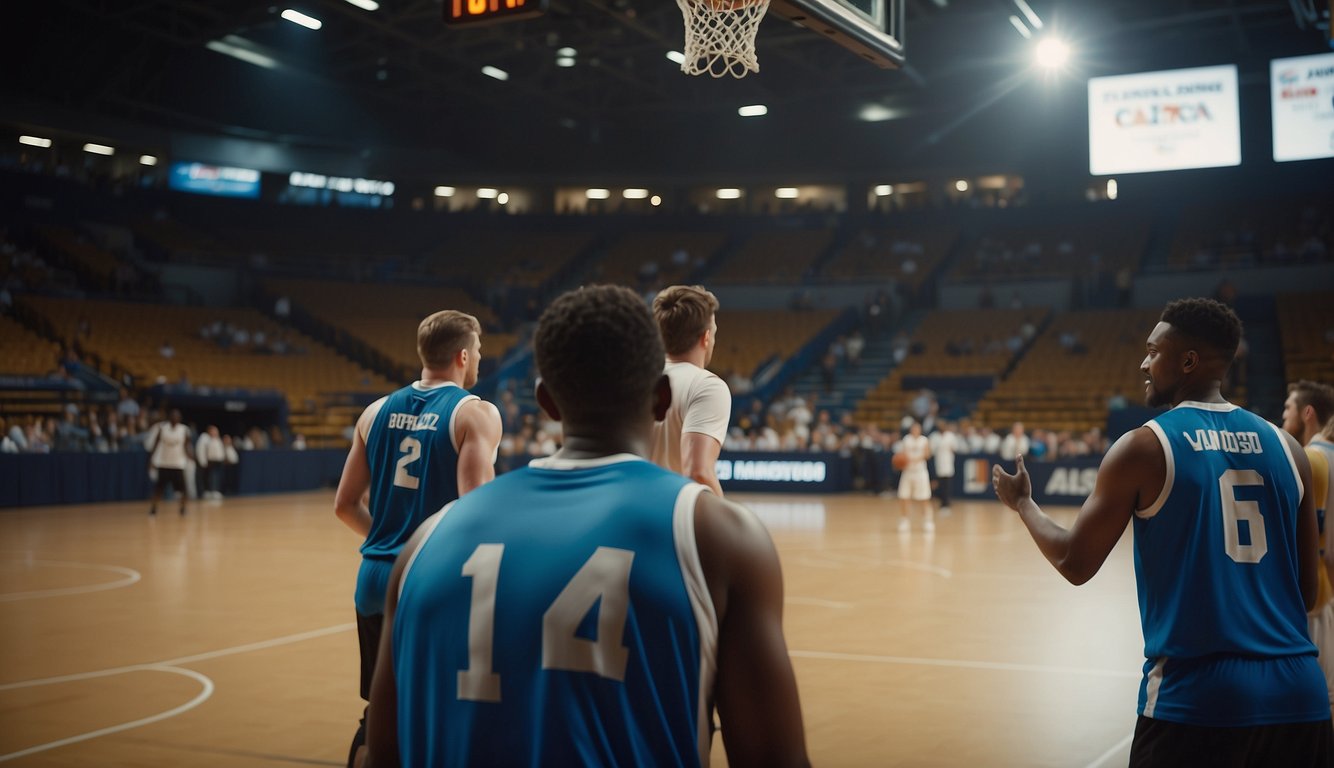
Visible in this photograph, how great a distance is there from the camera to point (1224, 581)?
3.10 m

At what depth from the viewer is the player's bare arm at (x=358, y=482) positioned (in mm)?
4895

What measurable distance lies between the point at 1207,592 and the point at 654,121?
38180mm

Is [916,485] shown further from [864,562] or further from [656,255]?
[656,255]

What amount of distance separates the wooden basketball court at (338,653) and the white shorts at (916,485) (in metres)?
2.32

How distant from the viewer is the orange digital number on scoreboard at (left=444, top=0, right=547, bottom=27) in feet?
26.3

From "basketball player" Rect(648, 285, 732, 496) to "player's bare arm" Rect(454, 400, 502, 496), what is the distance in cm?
71

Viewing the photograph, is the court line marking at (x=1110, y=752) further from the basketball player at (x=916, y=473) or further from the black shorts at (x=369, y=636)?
the basketball player at (x=916, y=473)

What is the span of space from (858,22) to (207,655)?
6.57m

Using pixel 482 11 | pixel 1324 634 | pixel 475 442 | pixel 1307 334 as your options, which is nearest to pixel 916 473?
pixel 482 11

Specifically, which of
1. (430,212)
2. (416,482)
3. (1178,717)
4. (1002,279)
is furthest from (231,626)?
(430,212)

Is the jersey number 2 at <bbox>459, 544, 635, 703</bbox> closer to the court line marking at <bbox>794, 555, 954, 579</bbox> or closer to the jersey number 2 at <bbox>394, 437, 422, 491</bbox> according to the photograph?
the jersey number 2 at <bbox>394, 437, 422, 491</bbox>

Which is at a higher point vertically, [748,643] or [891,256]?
[891,256]

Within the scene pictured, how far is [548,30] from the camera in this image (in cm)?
2906

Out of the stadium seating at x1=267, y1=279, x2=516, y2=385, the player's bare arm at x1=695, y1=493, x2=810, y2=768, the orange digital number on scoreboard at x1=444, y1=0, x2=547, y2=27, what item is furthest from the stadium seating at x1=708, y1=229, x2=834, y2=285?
the player's bare arm at x1=695, y1=493, x2=810, y2=768
